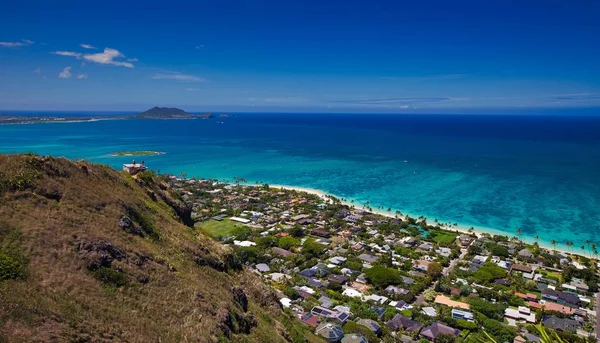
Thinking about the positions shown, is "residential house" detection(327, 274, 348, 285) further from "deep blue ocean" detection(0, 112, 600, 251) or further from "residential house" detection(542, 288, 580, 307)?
"deep blue ocean" detection(0, 112, 600, 251)

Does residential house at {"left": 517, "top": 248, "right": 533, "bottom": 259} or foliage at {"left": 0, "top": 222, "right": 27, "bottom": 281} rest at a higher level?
foliage at {"left": 0, "top": 222, "right": 27, "bottom": 281}

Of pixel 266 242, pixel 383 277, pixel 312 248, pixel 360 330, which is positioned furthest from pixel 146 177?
pixel 383 277

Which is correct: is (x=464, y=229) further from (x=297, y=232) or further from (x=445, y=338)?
(x=445, y=338)

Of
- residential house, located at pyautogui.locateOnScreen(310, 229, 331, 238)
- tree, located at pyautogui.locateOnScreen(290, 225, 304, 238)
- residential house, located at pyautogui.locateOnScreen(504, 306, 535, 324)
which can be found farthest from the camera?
residential house, located at pyautogui.locateOnScreen(310, 229, 331, 238)

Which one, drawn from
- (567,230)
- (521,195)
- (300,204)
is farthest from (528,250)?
(300,204)

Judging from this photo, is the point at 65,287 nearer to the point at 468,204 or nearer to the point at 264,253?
the point at 264,253

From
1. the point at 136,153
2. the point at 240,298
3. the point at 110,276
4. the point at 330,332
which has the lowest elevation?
the point at 330,332

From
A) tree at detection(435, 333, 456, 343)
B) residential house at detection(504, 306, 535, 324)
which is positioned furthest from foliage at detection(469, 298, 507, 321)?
tree at detection(435, 333, 456, 343)
